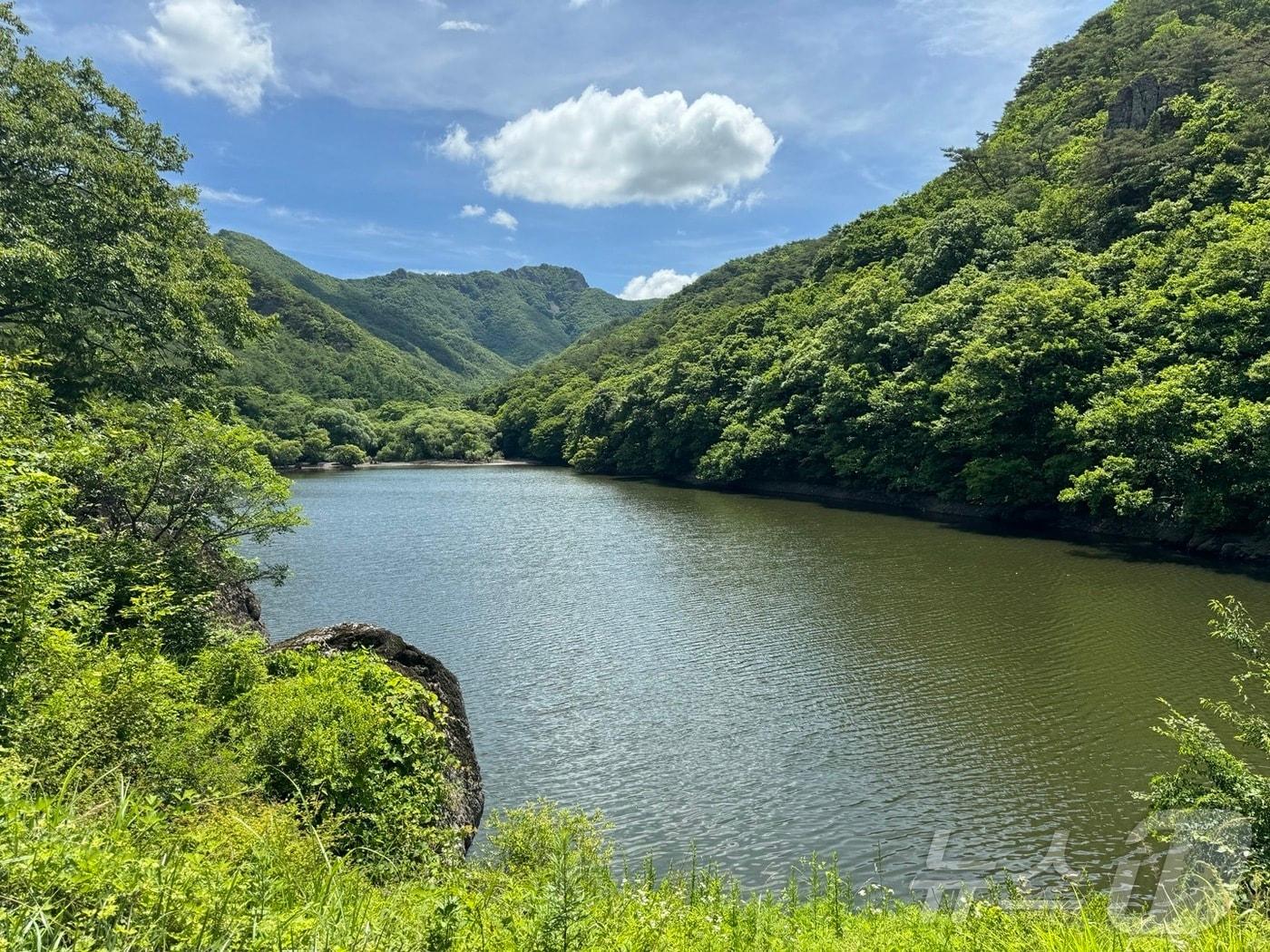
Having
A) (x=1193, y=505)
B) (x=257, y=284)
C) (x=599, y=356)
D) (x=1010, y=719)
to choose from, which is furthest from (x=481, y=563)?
(x=257, y=284)

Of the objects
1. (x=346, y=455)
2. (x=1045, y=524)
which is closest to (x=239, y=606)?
(x=1045, y=524)

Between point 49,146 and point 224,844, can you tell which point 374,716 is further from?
point 49,146

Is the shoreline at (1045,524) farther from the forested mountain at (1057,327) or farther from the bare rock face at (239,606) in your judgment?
the bare rock face at (239,606)

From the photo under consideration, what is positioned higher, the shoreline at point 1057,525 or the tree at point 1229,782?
the shoreline at point 1057,525

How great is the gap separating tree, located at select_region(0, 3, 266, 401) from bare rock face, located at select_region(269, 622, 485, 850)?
9910 millimetres

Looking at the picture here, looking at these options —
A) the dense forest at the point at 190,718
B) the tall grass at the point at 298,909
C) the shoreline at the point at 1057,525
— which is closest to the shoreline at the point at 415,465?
the shoreline at the point at 1057,525

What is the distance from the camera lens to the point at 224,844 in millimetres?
5656

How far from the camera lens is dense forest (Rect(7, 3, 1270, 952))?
14.0 feet

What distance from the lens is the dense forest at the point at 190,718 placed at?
427 cm

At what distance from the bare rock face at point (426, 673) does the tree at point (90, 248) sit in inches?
390

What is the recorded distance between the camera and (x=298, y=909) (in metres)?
4.05

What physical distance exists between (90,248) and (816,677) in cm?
2157

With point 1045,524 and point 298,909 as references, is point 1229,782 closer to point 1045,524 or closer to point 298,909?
point 298,909

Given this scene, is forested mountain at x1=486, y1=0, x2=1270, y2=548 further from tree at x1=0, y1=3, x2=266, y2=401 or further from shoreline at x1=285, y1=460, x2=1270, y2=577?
tree at x1=0, y1=3, x2=266, y2=401
